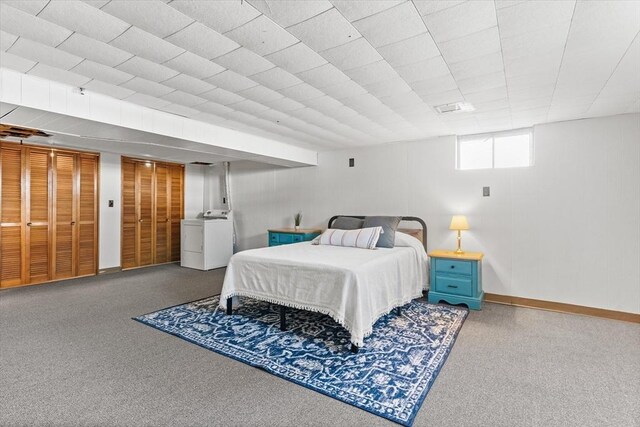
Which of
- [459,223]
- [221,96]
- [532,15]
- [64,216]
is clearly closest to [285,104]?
[221,96]

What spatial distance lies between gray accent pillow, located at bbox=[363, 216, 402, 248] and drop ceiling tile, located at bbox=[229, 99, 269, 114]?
2150 mm

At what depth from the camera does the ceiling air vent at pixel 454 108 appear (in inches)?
129

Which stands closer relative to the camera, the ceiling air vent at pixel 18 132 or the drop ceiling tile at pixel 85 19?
the drop ceiling tile at pixel 85 19

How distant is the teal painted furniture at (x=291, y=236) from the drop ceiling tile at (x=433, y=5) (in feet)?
13.5

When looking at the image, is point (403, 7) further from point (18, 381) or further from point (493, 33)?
point (18, 381)

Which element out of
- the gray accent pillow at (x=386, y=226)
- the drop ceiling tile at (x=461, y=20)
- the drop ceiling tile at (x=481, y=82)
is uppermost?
the drop ceiling tile at (x=481, y=82)

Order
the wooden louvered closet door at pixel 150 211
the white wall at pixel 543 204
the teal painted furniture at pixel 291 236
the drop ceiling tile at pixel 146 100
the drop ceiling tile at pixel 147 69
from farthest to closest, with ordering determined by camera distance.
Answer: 1. the wooden louvered closet door at pixel 150 211
2. the teal painted furniture at pixel 291 236
3. the white wall at pixel 543 204
4. the drop ceiling tile at pixel 146 100
5. the drop ceiling tile at pixel 147 69

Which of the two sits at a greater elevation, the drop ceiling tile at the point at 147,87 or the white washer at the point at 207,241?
the drop ceiling tile at the point at 147,87

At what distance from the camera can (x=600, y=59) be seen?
89.3 inches

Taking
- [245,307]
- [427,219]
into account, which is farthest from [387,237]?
[245,307]

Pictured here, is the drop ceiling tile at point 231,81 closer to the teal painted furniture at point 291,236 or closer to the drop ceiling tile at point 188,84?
the drop ceiling tile at point 188,84

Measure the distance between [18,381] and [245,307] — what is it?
208 centimetres

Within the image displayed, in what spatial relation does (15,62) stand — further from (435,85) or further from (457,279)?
(457,279)

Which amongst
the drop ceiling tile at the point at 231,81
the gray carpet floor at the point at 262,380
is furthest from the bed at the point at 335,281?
the drop ceiling tile at the point at 231,81
